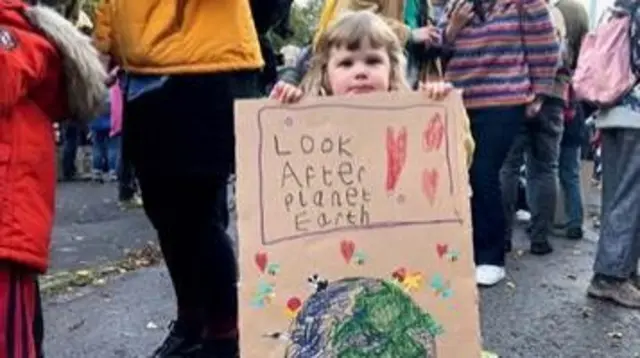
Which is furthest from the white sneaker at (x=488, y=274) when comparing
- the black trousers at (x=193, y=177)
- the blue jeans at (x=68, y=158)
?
the blue jeans at (x=68, y=158)

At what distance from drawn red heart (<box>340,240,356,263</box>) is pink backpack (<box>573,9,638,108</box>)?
306cm

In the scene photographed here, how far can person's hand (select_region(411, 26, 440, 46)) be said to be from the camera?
215 inches

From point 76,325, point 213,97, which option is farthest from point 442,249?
point 76,325

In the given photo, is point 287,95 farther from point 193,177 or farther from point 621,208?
point 621,208

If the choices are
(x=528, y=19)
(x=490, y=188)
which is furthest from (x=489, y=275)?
(x=528, y=19)

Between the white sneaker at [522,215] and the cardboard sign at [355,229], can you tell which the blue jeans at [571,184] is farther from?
the cardboard sign at [355,229]

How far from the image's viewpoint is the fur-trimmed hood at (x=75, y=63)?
11.6 ft

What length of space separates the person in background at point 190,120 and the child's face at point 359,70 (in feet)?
1.52

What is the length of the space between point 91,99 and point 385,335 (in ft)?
3.70

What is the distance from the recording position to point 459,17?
604 centimetres

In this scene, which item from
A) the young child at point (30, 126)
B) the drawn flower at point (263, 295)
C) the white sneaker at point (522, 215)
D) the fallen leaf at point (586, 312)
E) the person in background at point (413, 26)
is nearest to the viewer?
the drawn flower at point (263, 295)

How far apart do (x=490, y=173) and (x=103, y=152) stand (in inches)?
430

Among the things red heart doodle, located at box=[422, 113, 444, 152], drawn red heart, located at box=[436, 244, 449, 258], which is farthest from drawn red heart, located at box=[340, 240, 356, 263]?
red heart doodle, located at box=[422, 113, 444, 152]

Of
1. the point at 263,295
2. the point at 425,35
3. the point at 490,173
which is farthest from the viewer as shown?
the point at 490,173
